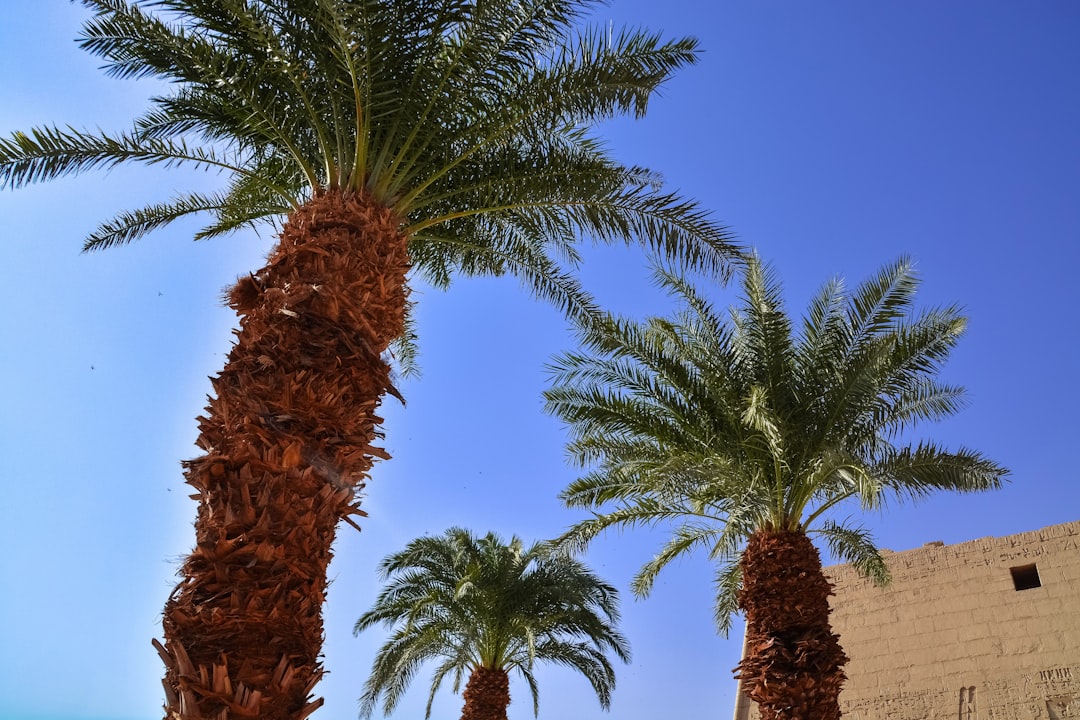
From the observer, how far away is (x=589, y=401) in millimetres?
10867

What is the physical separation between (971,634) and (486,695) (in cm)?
975

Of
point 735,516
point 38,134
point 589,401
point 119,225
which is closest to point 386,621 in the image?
point 589,401

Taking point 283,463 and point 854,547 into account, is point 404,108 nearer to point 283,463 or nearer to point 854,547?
point 283,463

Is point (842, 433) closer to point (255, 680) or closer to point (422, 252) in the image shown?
point (422, 252)

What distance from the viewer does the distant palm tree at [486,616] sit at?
1562 cm

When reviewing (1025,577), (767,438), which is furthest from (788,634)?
(1025,577)

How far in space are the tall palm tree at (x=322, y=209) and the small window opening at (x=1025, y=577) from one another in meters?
12.1

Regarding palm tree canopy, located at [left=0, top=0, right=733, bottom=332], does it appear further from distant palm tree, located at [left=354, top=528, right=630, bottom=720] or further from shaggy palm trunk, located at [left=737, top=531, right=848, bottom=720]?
distant palm tree, located at [left=354, top=528, right=630, bottom=720]

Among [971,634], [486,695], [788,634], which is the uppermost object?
[971,634]

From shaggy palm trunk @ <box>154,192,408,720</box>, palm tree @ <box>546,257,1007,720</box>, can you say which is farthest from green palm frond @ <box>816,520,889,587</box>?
shaggy palm trunk @ <box>154,192,408,720</box>

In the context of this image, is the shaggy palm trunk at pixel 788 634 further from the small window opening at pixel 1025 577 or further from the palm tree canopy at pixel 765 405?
the small window opening at pixel 1025 577

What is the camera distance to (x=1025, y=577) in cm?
1549

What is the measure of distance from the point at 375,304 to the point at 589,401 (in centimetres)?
570

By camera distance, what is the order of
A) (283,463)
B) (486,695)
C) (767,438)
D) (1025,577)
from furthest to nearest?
(486,695)
(1025,577)
(767,438)
(283,463)
